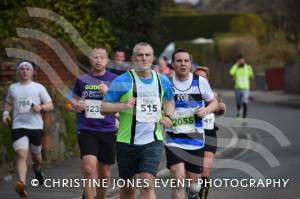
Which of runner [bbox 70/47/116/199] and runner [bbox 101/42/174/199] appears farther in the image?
runner [bbox 70/47/116/199]

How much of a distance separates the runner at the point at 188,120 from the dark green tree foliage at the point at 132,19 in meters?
14.9

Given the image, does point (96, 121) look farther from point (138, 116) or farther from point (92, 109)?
point (138, 116)

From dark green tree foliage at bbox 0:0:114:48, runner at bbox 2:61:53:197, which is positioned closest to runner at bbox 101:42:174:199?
runner at bbox 2:61:53:197

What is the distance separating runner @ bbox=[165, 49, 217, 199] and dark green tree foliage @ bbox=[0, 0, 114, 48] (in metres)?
7.87

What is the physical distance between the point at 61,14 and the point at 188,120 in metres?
10.8

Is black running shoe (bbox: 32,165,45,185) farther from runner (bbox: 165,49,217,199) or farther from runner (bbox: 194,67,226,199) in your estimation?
runner (bbox: 165,49,217,199)

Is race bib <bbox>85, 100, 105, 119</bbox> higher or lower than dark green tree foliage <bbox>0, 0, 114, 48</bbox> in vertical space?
lower

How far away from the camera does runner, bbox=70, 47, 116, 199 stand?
10.6 metres

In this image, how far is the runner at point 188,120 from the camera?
1012 cm

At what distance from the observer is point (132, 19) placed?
26.9 m

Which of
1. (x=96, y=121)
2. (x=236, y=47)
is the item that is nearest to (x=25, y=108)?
(x=96, y=121)

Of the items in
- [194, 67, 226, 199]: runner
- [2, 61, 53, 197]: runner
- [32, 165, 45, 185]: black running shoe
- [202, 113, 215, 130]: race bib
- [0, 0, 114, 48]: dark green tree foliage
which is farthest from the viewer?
[0, 0, 114, 48]: dark green tree foliage

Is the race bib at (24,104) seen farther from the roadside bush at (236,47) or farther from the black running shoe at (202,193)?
the roadside bush at (236,47)

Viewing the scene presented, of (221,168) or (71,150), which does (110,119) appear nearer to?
(221,168)
